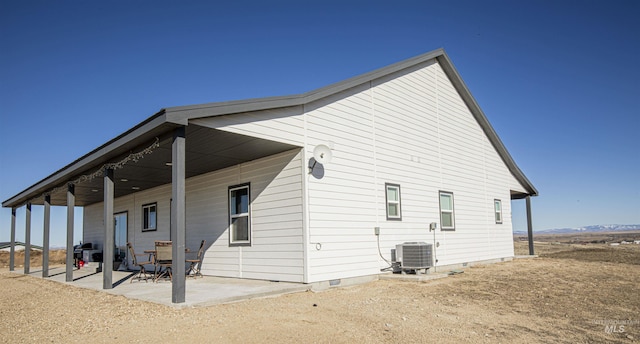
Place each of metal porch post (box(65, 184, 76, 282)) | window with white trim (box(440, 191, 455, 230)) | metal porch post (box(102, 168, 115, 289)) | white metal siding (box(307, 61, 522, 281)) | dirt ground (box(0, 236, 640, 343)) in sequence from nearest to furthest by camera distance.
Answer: dirt ground (box(0, 236, 640, 343)) < metal porch post (box(102, 168, 115, 289)) < white metal siding (box(307, 61, 522, 281)) < metal porch post (box(65, 184, 76, 282)) < window with white trim (box(440, 191, 455, 230))

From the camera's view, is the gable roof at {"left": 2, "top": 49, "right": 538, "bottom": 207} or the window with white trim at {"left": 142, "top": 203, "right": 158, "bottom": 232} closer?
→ the gable roof at {"left": 2, "top": 49, "right": 538, "bottom": 207}

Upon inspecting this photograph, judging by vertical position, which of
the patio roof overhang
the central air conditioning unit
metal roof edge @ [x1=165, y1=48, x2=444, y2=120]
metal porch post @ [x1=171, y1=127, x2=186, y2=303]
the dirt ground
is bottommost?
the dirt ground

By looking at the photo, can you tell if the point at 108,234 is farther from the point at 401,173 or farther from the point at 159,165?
the point at 401,173

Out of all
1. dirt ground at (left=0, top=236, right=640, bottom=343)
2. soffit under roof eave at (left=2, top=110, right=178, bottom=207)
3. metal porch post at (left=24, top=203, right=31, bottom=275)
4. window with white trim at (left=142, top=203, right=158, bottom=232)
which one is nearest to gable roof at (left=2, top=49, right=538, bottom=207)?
soffit under roof eave at (left=2, top=110, right=178, bottom=207)

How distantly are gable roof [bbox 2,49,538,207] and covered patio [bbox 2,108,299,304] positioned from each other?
2cm

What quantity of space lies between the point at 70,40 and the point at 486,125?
13146 mm

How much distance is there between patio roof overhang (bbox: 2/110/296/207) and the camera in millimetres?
7113

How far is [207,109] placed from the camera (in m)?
6.53

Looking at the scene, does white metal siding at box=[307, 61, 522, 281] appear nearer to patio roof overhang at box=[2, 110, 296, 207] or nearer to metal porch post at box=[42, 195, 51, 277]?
patio roof overhang at box=[2, 110, 296, 207]

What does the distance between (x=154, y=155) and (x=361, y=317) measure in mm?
5768

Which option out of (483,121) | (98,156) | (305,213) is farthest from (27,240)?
(483,121)

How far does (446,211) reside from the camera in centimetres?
1203

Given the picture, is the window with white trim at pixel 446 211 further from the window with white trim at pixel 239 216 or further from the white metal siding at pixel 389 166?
the window with white trim at pixel 239 216

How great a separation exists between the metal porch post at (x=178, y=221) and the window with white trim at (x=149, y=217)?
834cm
